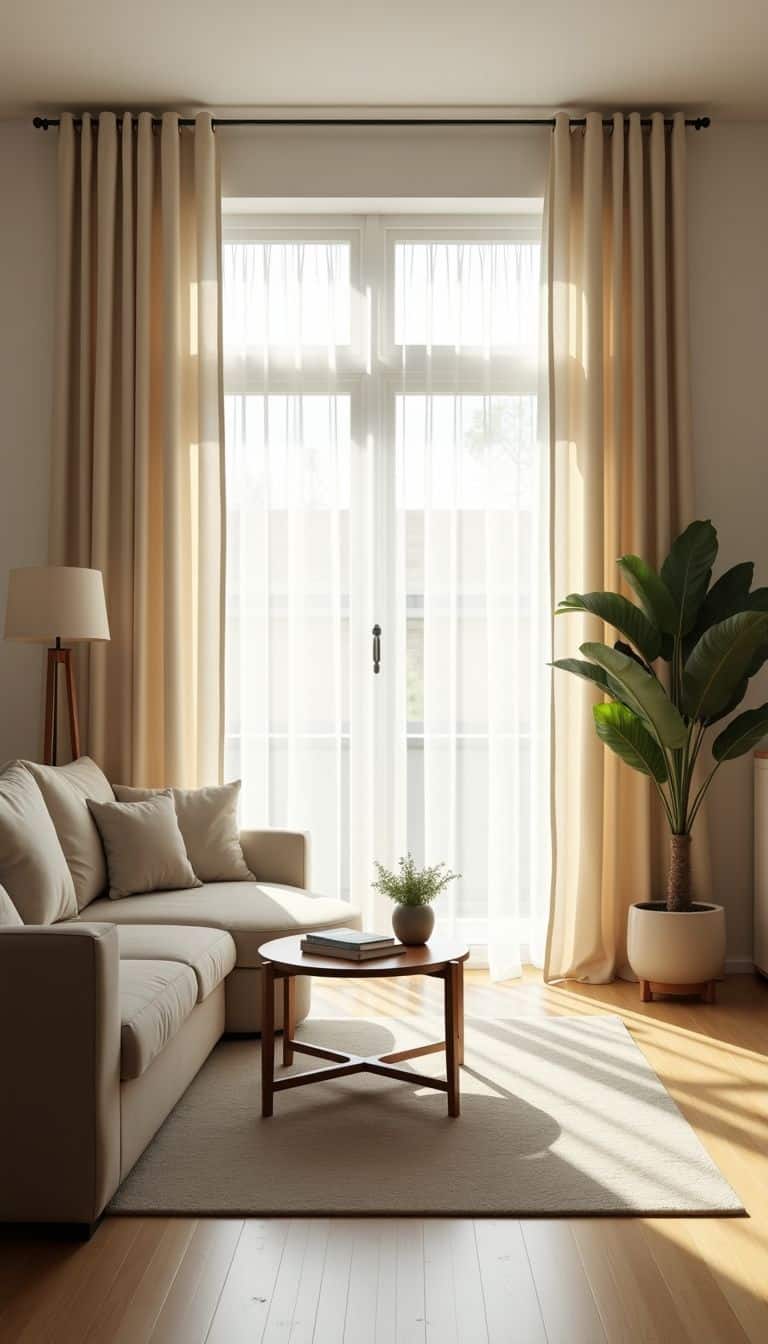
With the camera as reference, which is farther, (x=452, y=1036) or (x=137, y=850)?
(x=137, y=850)

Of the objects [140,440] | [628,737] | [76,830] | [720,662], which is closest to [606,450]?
[720,662]

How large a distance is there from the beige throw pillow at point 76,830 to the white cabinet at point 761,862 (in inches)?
96.3

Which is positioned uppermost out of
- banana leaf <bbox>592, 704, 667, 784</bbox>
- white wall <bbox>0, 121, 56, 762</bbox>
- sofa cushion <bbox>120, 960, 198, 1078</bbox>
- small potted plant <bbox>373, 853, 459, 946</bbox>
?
white wall <bbox>0, 121, 56, 762</bbox>

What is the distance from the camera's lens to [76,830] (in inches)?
153

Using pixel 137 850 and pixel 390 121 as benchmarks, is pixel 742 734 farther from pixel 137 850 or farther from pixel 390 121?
pixel 390 121

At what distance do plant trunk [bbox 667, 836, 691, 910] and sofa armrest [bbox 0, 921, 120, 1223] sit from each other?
2.52 meters

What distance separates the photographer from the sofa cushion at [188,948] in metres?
3.25

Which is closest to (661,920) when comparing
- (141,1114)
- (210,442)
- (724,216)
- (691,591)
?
(691,591)

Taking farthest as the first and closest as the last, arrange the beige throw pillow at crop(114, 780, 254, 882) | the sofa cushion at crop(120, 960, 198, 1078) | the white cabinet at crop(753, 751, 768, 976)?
the white cabinet at crop(753, 751, 768, 976)
the beige throw pillow at crop(114, 780, 254, 882)
the sofa cushion at crop(120, 960, 198, 1078)

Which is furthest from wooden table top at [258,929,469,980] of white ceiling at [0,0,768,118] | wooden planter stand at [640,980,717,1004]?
white ceiling at [0,0,768,118]

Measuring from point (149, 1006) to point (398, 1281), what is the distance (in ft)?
2.76

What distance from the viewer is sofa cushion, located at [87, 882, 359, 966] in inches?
146

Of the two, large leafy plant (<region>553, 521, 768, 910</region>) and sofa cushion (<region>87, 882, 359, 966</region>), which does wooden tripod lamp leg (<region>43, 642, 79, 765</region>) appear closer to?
sofa cushion (<region>87, 882, 359, 966</region>)

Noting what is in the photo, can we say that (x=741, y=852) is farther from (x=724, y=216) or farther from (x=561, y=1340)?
(x=561, y=1340)
